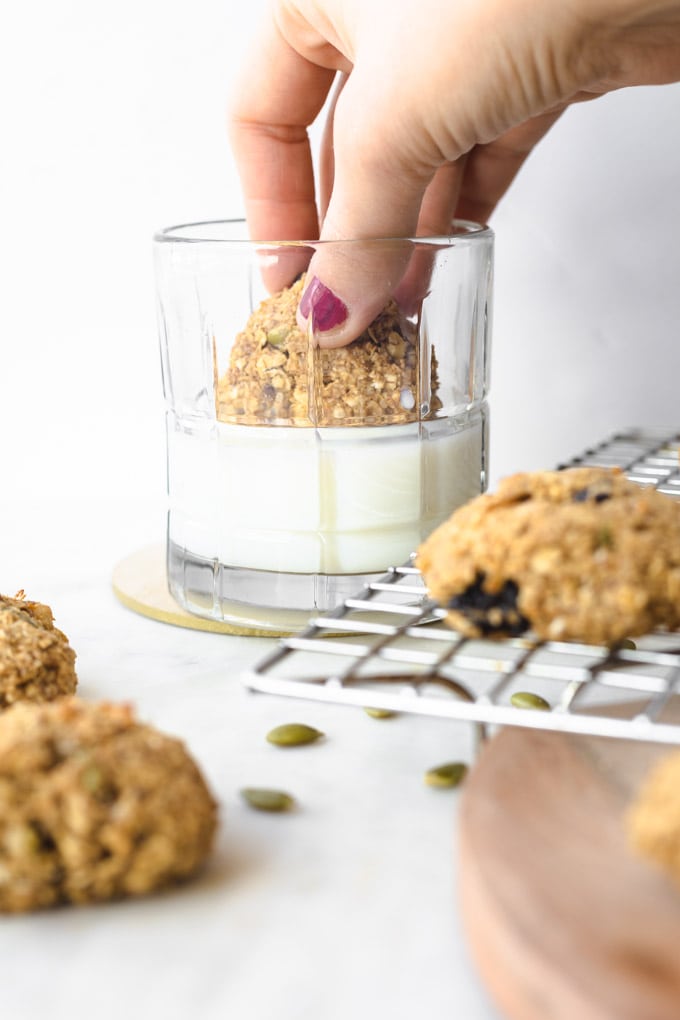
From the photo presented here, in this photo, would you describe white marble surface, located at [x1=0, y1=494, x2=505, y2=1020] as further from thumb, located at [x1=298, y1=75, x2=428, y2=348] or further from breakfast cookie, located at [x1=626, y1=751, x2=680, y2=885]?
thumb, located at [x1=298, y1=75, x2=428, y2=348]

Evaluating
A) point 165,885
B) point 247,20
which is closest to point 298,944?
point 165,885

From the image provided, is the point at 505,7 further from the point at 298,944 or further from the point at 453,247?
the point at 298,944

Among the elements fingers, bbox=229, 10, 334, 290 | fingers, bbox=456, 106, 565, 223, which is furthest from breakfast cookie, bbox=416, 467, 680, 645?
fingers, bbox=456, 106, 565, 223

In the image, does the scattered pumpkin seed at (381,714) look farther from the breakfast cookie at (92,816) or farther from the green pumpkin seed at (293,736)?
the breakfast cookie at (92,816)

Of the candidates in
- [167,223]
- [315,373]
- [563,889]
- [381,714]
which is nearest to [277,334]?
[315,373]

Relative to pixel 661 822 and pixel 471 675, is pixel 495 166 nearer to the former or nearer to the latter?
pixel 471 675
